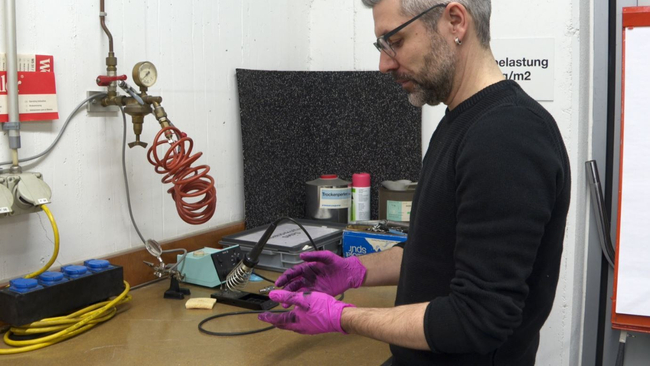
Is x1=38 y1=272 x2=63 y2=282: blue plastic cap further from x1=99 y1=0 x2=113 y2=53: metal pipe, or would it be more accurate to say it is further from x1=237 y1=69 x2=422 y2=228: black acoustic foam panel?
x1=237 y1=69 x2=422 y2=228: black acoustic foam panel

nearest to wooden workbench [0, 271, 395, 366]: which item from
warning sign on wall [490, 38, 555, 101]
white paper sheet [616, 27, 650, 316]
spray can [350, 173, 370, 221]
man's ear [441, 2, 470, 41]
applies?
man's ear [441, 2, 470, 41]

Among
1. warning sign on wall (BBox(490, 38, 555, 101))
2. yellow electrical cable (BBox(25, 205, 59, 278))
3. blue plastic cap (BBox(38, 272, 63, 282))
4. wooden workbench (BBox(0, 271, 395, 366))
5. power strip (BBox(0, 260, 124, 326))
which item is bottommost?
wooden workbench (BBox(0, 271, 395, 366))

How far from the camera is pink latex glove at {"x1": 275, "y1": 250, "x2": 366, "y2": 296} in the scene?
4.21ft

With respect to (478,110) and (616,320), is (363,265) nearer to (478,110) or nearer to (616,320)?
(478,110)

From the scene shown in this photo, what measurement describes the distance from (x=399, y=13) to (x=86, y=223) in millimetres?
919

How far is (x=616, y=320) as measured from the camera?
5.48ft

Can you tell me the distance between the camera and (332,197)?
6.63 feet

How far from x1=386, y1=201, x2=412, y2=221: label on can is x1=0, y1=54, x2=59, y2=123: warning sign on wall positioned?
100 centimetres

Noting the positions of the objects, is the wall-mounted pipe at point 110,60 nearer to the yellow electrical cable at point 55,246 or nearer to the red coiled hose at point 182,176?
the red coiled hose at point 182,176

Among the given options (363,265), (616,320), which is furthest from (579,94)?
(363,265)

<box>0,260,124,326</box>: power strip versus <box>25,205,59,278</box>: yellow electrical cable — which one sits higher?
<box>25,205,59,278</box>: yellow electrical cable

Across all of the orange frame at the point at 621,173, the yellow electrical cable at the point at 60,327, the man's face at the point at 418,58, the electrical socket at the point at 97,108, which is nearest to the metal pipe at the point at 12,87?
the electrical socket at the point at 97,108

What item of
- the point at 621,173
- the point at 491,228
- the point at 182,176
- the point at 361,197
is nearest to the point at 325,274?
the point at 182,176

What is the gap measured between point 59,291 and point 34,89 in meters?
0.44
